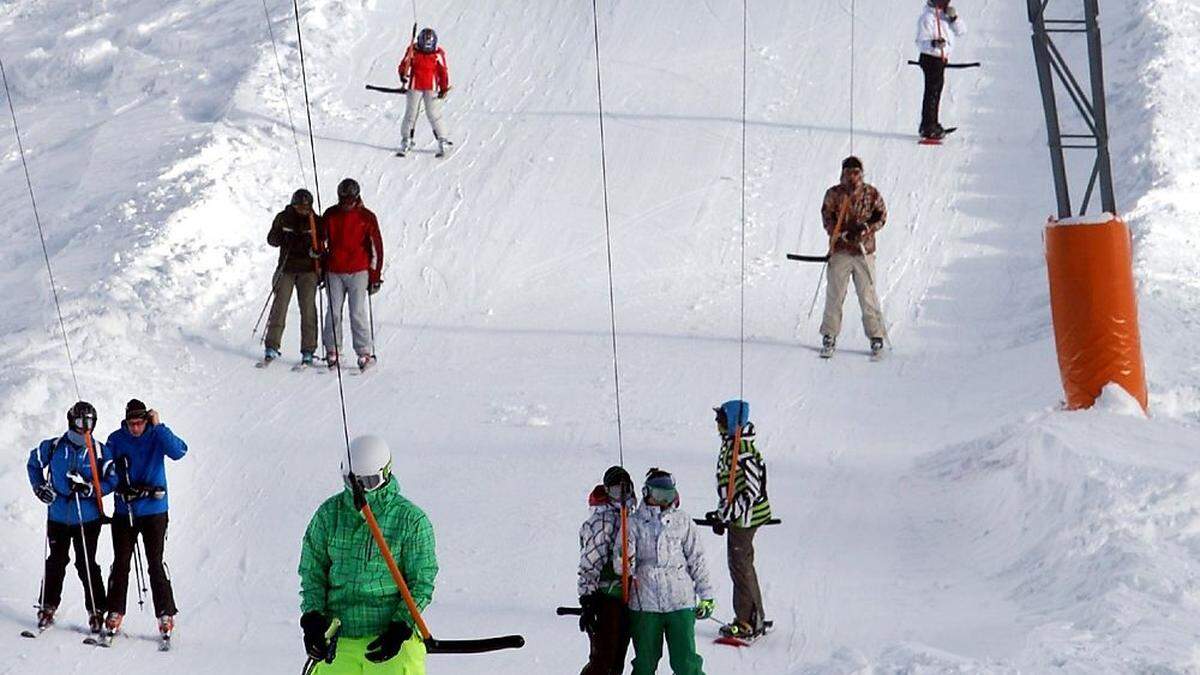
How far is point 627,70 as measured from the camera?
2355cm

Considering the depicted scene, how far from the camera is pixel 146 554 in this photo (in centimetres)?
1123

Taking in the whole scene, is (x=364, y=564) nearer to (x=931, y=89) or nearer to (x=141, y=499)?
(x=141, y=499)

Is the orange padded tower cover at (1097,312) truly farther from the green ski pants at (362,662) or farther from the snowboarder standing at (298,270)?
the green ski pants at (362,662)

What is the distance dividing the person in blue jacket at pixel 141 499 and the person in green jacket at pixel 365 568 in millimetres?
3782

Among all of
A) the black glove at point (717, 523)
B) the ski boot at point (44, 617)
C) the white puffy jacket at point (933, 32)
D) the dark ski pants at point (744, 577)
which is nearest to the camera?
the black glove at point (717, 523)

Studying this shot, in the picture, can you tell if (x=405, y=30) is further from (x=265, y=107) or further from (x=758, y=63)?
(x=758, y=63)

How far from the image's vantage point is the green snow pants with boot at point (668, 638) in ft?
29.8

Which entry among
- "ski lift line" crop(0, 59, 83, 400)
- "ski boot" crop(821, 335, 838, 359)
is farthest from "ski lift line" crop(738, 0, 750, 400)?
"ski lift line" crop(0, 59, 83, 400)

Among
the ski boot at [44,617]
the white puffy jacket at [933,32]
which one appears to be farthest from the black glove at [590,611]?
the white puffy jacket at [933,32]

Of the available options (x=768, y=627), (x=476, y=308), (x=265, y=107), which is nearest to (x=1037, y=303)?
(x=476, y=308)

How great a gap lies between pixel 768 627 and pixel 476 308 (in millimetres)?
7786

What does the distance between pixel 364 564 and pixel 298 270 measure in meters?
9.10

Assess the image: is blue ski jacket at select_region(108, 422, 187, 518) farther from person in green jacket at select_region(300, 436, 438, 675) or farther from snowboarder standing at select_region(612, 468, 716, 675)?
person in green jacket at select_region(300, 436, 438, 675)

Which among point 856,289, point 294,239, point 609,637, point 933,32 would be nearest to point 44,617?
point 609,637
